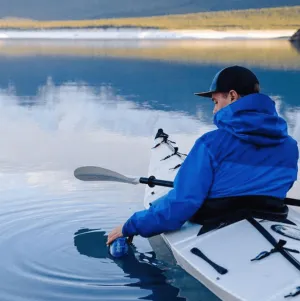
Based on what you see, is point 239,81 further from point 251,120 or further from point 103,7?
point 103,7

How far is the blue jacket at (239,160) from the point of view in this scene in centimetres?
398

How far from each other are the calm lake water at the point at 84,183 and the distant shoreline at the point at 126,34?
44.9 meters

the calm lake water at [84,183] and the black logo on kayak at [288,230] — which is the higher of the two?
the black logo on kayak at [288,230]

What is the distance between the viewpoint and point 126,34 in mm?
68312

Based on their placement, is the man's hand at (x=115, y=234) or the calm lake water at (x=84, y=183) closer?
the calm lake water at (x=84, y=183)

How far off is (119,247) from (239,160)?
3.81 feet

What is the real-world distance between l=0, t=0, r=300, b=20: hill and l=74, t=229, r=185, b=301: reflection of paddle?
382 ft

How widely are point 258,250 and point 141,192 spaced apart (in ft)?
8.83

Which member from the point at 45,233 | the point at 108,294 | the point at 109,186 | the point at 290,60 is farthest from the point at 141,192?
the point at 290,60

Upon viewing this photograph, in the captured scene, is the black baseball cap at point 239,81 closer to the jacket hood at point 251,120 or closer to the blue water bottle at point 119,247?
the jacket hood at point 251,120

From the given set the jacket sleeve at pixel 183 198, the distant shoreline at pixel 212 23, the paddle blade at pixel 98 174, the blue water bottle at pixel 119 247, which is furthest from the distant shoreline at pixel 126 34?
the jacket sleeve at pixel 183 198

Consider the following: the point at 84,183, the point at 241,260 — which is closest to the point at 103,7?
the point at 84,183

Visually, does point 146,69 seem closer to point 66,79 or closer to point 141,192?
point 66,79

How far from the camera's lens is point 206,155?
397 cm
